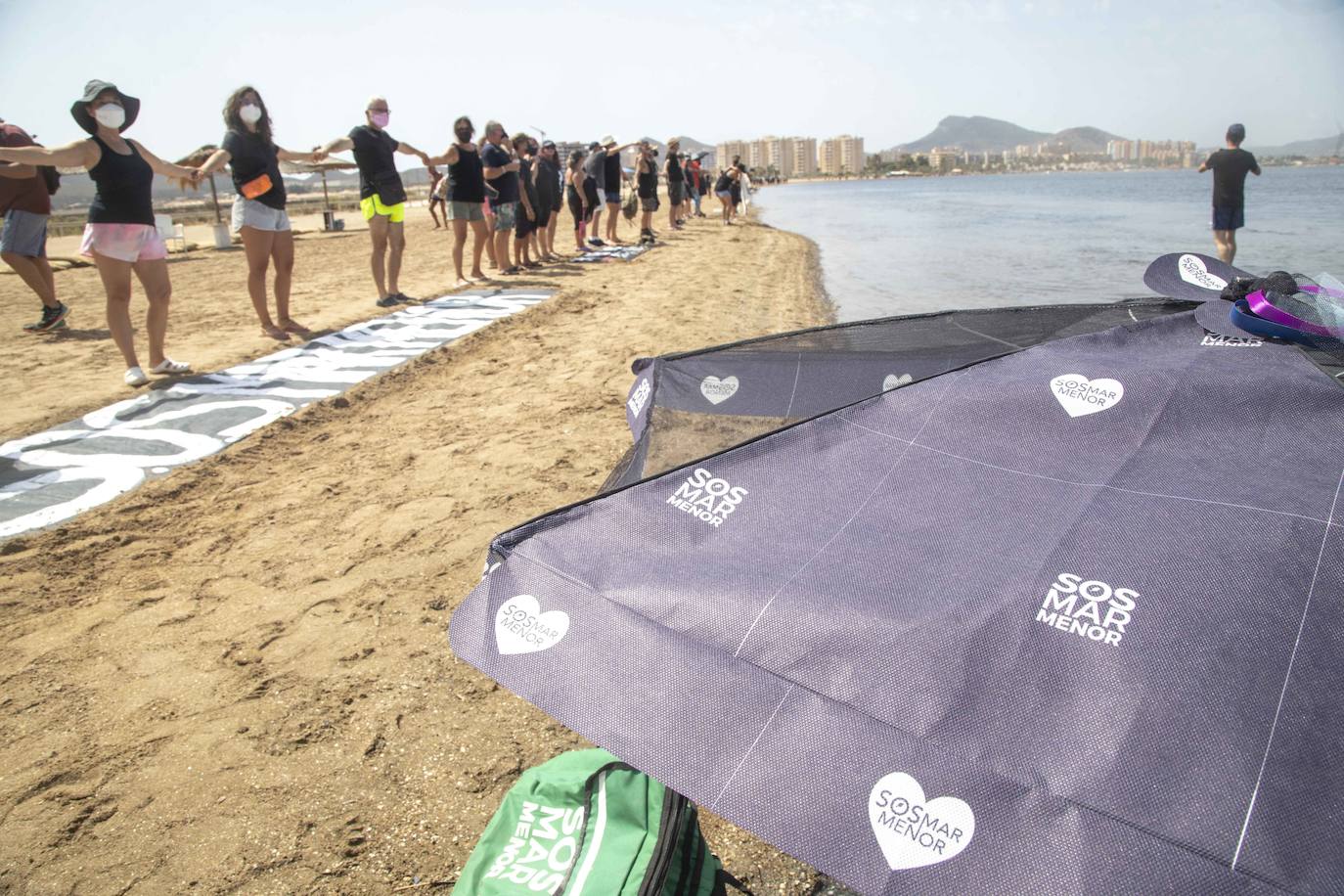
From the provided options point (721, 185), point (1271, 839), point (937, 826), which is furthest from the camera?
point (721, 185)

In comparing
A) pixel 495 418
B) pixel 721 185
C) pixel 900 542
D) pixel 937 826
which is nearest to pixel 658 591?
pixel 900 542

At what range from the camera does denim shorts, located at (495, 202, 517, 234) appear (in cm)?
1084

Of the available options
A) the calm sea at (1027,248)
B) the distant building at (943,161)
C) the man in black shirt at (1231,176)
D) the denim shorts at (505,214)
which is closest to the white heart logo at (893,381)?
the calm sea at (1027,248)

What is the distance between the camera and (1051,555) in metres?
1.42

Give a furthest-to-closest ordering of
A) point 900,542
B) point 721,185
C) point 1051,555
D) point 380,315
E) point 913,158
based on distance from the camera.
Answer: point 913,158 < point 721,185 < point 380,315 < point 900,542 < point 1051,555

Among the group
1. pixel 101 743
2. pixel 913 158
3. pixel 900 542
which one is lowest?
pixel 101 743

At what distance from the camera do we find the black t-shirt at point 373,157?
7.87 m

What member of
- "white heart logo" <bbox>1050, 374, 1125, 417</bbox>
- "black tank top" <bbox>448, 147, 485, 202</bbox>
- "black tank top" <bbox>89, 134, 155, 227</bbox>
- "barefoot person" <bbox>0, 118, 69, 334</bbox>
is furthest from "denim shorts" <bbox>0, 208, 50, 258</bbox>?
"white heart logo" <bbox>1050, 374, 1125, 417</bbox>

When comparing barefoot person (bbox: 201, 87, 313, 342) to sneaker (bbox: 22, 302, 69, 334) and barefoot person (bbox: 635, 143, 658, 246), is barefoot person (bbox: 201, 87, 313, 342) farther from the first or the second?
barefoot person (bbox: 635, 143, 658, 246)

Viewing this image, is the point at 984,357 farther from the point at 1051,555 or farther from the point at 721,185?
the point at 721,185

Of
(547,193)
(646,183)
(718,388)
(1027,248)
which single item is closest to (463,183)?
(547,193)

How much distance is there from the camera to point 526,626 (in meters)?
1.68

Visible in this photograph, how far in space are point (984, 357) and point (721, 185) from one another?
2367cm

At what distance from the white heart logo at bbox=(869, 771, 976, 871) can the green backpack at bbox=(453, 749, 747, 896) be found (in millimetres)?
586
